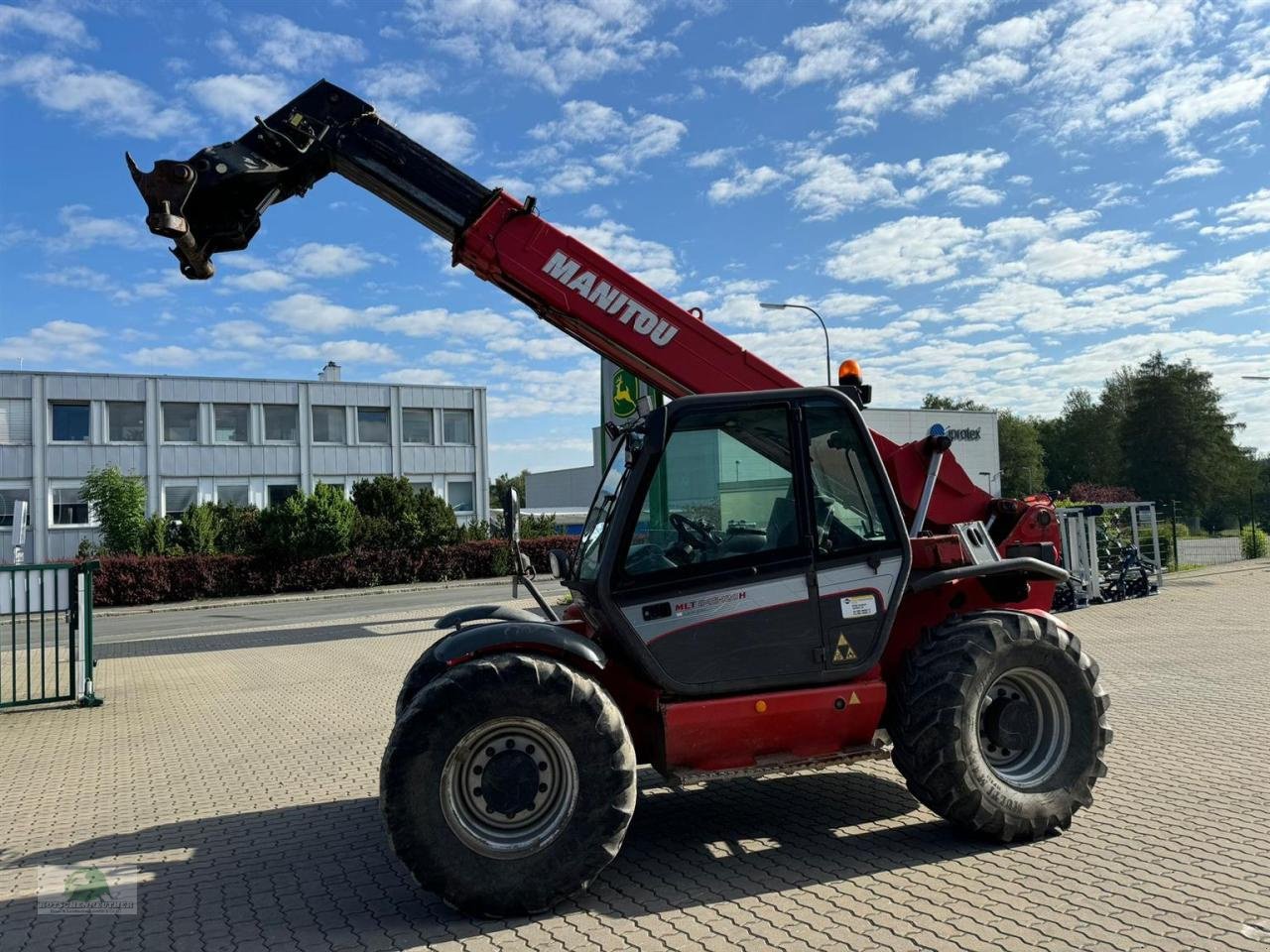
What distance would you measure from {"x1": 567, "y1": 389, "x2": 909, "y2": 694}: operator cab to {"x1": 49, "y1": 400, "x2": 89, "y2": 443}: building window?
135 ft

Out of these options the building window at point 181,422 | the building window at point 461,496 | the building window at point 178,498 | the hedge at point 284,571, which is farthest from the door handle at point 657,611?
the building window at point 461,496

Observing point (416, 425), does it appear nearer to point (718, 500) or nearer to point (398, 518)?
point (398, 518)

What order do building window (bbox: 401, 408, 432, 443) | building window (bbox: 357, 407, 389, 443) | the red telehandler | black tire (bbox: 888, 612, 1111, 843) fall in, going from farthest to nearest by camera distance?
1. building window (bbox: 401, 408, 432, 443)
2. building window (bbox: 357, 407, 389, 443)
3. black tire (bbox: 888, 612, 1111, 843)
4. the red telehandler

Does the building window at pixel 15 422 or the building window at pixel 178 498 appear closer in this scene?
the building window at pixel 15 422

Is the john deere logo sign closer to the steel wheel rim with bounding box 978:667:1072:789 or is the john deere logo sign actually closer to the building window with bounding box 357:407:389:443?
the steel wheel rim with bounding box 978:667:1072:789

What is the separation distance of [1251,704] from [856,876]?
5629 millimetres

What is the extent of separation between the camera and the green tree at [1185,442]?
65625mm

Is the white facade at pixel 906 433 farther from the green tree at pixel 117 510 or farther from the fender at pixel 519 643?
the fender at pixel 519 643

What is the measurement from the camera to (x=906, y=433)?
31.4 meters

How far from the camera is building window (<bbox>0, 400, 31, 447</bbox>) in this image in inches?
1495

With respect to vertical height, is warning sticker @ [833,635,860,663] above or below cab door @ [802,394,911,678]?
below

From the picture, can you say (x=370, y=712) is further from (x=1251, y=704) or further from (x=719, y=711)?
(x=1251, y=704)

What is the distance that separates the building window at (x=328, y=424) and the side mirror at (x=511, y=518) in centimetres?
4110

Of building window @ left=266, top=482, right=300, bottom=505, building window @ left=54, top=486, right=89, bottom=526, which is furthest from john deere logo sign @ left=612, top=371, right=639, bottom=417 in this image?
building window @ left=54, top=486, right=89, bottom=526
